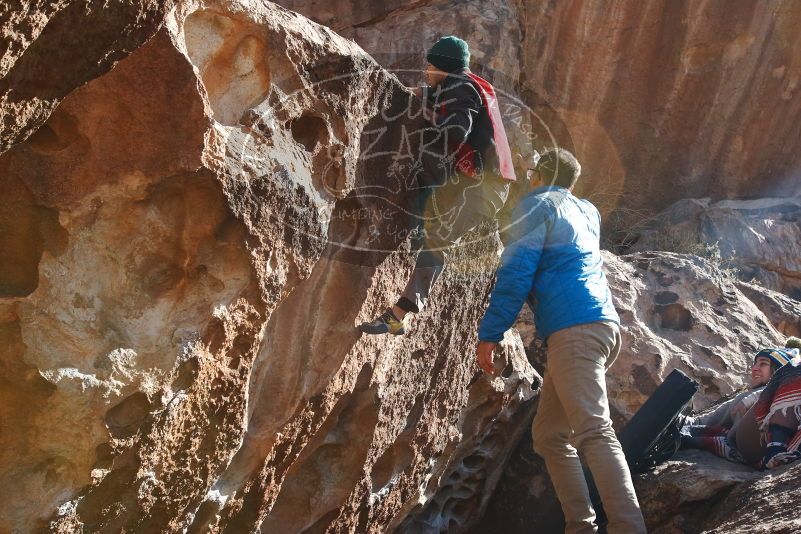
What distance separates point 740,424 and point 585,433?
1.73m

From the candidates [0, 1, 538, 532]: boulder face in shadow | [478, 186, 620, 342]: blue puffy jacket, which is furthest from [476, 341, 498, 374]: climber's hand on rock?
[0, 1, 538, 532]: boulder face in shadow

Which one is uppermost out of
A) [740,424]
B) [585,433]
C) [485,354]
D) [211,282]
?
[211,282]

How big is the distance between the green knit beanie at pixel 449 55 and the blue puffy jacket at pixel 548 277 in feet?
2.27

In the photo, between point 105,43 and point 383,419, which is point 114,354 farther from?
point 383,419

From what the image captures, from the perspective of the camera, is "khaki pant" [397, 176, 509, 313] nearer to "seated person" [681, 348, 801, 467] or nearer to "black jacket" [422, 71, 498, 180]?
"black jacket" [422, 71, 498, 180]

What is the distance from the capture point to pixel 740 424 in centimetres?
481

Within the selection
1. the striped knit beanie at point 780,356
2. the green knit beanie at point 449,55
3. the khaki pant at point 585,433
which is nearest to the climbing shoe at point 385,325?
the khaki pant at point 585,433

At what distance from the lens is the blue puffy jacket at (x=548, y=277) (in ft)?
12.0

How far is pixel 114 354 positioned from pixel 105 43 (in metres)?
0.93

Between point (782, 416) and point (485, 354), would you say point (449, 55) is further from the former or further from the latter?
point (782, 416)

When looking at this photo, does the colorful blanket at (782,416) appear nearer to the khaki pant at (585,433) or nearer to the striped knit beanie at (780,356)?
the striped knit beanie at (780,356)

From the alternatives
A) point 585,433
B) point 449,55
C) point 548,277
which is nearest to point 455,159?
point 449,55

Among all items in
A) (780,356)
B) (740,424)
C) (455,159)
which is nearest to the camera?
(455,159)

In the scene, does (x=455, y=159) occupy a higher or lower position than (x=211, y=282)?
higher
